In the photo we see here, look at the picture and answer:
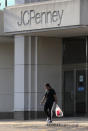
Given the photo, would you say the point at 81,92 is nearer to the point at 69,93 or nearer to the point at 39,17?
the point at 69,93

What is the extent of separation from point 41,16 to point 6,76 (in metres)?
6.40

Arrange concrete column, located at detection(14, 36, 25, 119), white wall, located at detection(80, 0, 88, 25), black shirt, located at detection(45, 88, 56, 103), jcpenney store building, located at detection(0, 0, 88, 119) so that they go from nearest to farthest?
white wall, located at detection(80, 0, 88, 25) → black shirt, located at detection(45, 88, 56, 103) → jcpenney store building, located at detection(0, 0, 88, 119) → concrete column, located at detection(14, 36, 25, 119)

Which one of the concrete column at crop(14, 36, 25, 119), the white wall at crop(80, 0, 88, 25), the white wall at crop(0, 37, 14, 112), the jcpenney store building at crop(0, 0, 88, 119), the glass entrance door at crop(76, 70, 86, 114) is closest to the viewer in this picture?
the white wall at crop(80, 0, 88, 25)

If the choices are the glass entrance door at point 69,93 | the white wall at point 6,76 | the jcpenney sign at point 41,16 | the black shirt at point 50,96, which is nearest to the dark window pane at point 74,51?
the glass entrance door at point 69,93

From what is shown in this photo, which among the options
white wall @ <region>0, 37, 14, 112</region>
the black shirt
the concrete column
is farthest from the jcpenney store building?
the black shirt

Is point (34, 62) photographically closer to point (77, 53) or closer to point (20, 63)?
point (20, 63)

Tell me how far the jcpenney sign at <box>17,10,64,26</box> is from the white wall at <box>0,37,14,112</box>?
4.54 metres

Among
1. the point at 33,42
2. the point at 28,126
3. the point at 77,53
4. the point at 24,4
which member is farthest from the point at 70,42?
the point at 28,126

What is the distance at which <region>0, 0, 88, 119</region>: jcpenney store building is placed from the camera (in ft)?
66.9

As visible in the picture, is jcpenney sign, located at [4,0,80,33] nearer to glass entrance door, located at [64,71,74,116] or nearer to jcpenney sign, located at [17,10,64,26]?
jcpenney sign, located at [17,10,64,26]

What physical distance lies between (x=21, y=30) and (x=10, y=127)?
5.32 meters

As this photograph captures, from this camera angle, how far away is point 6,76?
2628 centimetres

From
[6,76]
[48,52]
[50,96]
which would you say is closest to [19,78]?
[48,52]

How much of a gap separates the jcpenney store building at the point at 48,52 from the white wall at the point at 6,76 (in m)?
0.56
